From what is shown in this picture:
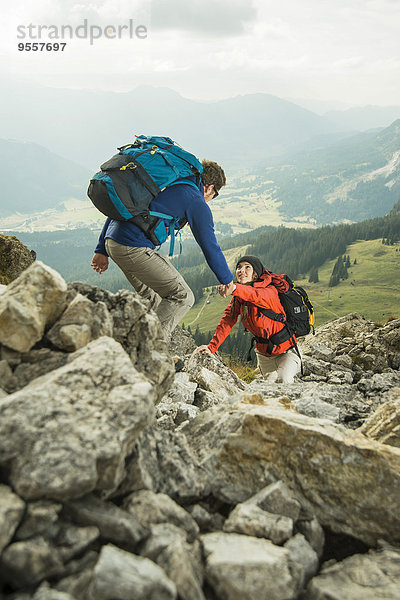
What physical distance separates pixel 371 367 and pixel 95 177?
1314 centimetres

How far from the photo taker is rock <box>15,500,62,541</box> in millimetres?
4242

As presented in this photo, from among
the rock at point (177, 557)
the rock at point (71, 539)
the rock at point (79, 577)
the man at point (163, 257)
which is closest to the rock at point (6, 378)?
the rock at point (71, 539)

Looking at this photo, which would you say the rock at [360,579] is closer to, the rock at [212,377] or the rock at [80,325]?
the rock at [80,325]

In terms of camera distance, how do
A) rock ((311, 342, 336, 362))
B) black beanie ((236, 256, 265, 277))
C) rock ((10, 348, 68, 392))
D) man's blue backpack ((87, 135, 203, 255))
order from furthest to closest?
rock ((311, 342, 336, 362))
black beanie ((236, 256, 265, 277))
man's blue backpack ((87, 135, 203, 255))
rock ((10, 348, 68, 392))

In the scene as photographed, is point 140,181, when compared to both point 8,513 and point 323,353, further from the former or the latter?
point 323,353

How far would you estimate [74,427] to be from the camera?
4.83 meters

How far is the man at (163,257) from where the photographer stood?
8.80 metres

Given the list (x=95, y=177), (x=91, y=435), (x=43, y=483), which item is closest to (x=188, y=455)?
(x=91, y=435)

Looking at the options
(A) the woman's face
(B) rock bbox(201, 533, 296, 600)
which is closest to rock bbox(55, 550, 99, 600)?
(B) rock bbox(201, 533, 296, 600)

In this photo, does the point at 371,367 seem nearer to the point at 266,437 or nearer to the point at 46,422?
the point at 266,437

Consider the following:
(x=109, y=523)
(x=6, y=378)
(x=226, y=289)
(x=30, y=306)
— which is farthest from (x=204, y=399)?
(x=109, y=523)

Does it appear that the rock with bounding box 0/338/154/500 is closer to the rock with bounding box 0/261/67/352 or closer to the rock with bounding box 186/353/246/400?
the rock with bounding box 0/261/67/352

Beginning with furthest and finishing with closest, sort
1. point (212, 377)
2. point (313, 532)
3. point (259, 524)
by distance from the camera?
point (212, 377)
point (313, 532)
point (259, 524)

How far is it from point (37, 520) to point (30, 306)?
9.47ft
